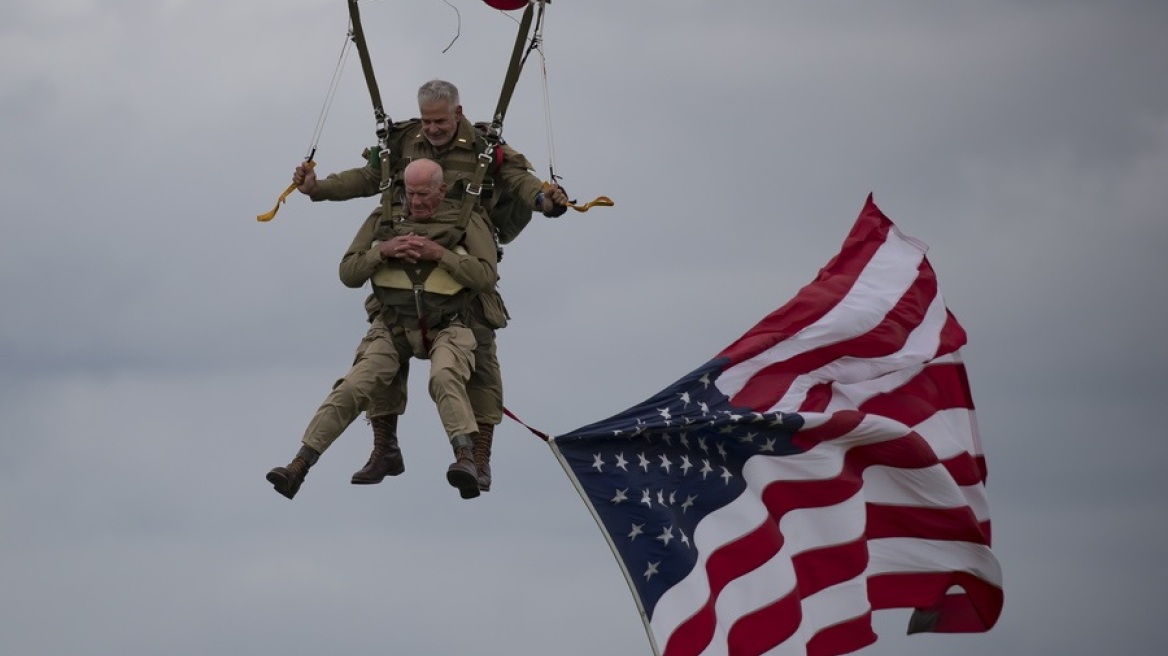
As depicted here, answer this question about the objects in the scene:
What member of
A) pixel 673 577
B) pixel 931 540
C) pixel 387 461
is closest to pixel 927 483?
pixel 931 540

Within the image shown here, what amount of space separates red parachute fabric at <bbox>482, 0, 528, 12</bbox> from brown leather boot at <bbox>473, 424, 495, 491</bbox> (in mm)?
3888

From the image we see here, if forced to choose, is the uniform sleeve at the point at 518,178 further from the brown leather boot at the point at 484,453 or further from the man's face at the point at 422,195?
the brown leather boot at the point at 484,453

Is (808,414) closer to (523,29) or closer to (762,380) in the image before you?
(762,380)

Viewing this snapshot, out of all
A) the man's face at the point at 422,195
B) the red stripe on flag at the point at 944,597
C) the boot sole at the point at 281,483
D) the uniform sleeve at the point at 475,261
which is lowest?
the red stripe on flag at the point at 944,597

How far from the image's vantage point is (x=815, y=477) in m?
31.9

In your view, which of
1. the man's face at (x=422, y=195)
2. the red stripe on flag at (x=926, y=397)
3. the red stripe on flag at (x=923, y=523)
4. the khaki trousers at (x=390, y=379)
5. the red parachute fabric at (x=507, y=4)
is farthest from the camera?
the red stripe on flag at (x=926, y=397)

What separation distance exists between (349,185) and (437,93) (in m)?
1.23

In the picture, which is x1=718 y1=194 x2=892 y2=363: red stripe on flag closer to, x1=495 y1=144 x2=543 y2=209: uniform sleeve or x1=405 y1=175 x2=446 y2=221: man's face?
x1=495 y1=144 x2=543 y2=209: uniform sleeve

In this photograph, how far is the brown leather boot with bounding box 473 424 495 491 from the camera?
28.0 metres

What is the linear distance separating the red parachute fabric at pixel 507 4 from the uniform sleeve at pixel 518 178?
1294mm

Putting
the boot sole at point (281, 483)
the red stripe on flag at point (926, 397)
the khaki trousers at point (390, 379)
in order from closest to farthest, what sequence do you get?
the boot sole at point (281, 483) → the khaki trousers at point (390, 379) → the red stripe on flag at point (926, 397)

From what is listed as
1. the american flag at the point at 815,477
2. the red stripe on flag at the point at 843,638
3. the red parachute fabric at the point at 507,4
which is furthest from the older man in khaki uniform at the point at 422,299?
the red stripe on flag at the point at 843,638

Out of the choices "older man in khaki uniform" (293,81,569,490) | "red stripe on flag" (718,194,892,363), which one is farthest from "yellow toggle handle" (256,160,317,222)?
"red stripe on flag" (718,194,892,363)

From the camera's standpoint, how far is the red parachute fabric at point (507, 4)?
2877 centimetres
